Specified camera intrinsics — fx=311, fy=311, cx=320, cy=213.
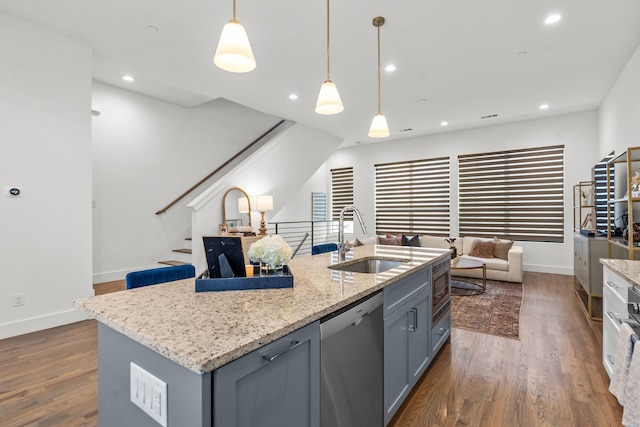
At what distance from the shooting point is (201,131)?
6.29m

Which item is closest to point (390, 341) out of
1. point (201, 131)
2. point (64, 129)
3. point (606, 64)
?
point (64, 129)

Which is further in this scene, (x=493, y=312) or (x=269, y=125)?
(x=269, y=125)

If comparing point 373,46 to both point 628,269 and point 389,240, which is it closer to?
point 628,269

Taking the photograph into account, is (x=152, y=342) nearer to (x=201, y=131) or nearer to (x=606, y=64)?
(x=606, y=64)

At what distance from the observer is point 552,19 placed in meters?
2.79

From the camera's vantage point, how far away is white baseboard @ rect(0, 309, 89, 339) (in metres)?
2.93

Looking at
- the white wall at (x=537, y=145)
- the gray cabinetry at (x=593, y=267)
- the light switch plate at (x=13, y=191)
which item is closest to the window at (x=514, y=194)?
the white wall at (x=537, y=145)

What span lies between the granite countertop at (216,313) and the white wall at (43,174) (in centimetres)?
250

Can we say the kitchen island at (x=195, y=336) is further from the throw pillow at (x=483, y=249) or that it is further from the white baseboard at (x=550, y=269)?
the white baseboard at (x=550, y=269)

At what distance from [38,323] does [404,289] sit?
3.58m

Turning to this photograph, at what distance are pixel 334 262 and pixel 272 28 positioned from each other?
7.56ft

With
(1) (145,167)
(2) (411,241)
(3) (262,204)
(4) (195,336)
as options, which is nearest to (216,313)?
(4) (195,336)

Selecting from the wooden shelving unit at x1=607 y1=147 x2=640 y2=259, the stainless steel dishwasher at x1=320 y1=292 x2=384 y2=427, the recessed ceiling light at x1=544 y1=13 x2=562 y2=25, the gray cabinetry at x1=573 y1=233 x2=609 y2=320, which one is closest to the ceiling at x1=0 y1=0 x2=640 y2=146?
the recessed ceiling light at x1=544 y1=13 x2=562 y2=25

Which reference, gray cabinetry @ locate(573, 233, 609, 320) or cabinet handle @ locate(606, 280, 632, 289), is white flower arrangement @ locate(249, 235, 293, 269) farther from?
gray cabinetry @ locate(573, 233, 609, 320)
